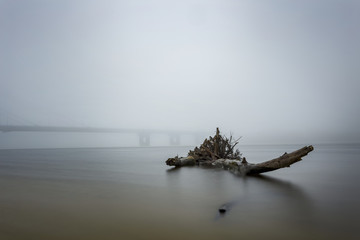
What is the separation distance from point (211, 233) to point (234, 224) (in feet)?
1.54

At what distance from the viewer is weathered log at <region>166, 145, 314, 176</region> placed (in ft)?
20.7

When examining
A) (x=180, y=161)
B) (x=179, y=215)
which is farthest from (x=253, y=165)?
(x=179, y=215)

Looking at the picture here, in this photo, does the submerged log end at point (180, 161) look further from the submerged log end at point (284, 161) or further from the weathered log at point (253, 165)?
the submerged log end at point (284, 161)

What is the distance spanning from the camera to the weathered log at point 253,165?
20.7ft

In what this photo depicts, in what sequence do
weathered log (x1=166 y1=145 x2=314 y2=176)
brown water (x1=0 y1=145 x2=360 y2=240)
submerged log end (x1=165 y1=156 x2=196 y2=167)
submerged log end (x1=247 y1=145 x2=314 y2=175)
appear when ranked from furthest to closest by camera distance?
submerged log end (x1=165 y1=156 x2=196 y2=167)
weathered log (x1=166 y1=145 x2=314 y2=176)
submerged log end (x1=247 y1=145 x2=314 y2=175)
brown water (x1=0 y1=145 x2=360 y2=240)

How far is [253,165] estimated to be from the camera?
25.2ft

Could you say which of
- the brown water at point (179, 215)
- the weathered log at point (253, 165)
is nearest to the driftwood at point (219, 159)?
the weathered log at point (253, 165)

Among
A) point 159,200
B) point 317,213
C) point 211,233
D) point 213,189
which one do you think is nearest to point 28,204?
point 159,200

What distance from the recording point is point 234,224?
2789 millimetres

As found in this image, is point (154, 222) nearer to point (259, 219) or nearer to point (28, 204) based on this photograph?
point (259, 219)

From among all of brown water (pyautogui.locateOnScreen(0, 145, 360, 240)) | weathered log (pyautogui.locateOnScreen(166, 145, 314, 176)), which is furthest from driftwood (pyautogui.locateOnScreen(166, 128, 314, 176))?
brown water (pyautogui.locateOnScreen(0, 145, 360, 240))

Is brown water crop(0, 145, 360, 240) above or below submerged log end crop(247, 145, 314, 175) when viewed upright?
below

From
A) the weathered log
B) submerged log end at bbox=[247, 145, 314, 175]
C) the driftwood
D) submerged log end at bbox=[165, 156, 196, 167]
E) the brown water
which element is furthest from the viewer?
submerged log end at bbox=[165, 156, 196, 167]

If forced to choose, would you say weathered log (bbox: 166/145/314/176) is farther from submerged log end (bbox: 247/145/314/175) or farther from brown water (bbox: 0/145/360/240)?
brown water (bbox: 0/145/360/240)
